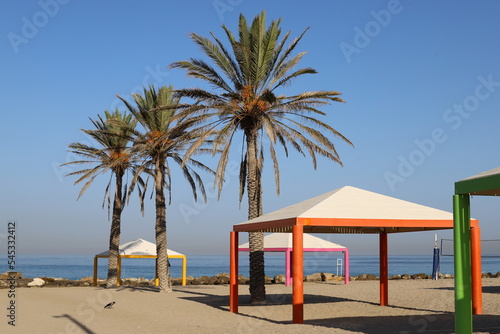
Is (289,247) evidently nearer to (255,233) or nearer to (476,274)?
(255,233)

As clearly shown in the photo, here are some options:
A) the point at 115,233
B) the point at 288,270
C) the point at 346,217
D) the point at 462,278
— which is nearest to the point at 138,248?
the point at 115,233

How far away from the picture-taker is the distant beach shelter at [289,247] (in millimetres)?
39594

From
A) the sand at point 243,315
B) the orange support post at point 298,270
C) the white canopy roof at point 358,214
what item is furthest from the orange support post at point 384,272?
the orange support post at point 298,270

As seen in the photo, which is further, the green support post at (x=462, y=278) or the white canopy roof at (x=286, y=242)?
the white canopy roof at (x=286, y=242)

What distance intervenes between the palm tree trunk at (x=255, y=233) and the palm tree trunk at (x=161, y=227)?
884 centimetres

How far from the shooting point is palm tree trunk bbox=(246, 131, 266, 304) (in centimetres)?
2447

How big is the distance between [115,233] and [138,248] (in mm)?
3948

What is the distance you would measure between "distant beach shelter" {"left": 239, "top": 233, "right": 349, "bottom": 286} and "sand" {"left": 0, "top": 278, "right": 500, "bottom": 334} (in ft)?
38.9

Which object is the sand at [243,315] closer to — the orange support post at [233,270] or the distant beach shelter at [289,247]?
the orange support post at [233,270]

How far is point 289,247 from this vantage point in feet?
129

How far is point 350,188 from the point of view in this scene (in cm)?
1975

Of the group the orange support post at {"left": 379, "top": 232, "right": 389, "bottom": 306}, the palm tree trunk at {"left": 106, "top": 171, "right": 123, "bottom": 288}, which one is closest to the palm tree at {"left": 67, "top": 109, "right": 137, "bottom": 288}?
the palm tree trunk at {"left": 106, "top": 171, "right": 123, "bottom": 288}

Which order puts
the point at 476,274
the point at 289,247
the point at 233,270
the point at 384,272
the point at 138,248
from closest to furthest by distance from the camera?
1. the point at 476,274
2. the point at 233,270
3. the point at 384,272
4. the point at 289,247
5. the point at 138,248

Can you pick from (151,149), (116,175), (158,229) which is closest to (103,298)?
(158,229)
